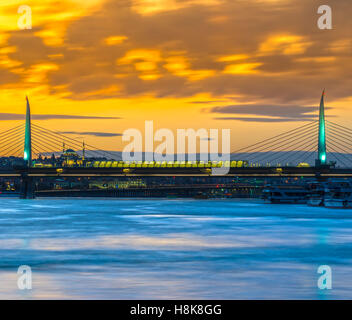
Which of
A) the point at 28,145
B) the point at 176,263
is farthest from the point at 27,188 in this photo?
Answer: the point at 176,263

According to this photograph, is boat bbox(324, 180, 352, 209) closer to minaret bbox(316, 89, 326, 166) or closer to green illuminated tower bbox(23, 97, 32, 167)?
minaret bbox(316, 89, 326, 166)

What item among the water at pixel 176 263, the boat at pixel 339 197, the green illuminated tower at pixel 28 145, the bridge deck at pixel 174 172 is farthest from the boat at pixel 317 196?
the water at pixel 176 263

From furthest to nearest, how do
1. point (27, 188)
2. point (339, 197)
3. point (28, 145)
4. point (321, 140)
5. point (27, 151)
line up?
1. point (27, 188)
2. point (28, 145)
3. point (27, 151)
4. point (321, 140)
5. point (339, 197)

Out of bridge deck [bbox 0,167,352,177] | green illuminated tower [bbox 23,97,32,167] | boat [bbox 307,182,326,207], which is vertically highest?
green illuminated tower [bbox 23,97,32,167]

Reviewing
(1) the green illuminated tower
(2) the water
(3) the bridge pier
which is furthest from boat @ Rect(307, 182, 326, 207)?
(2) the water

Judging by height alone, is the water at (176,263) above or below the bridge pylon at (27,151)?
below

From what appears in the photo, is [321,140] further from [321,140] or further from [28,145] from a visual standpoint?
[28,145]

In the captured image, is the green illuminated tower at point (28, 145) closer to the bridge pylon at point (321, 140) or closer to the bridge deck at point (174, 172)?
the bridge deck at point (174, 172)

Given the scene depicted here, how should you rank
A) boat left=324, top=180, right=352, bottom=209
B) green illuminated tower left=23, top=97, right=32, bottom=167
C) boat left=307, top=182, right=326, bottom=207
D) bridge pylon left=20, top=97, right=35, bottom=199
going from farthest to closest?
green illuminated tower left=23, top=97, right=32, bottom=167 → bridge pylon left=20, top=97, right=35, bottom=199 → boat left=307, top=182, right=326, bottom=207 → boat left=324, top=180, right=352, bottom=209

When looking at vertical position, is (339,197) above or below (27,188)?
below

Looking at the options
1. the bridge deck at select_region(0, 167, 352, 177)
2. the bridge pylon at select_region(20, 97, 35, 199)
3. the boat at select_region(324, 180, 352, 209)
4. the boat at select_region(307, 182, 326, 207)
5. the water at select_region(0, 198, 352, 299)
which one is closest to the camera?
the water at select_region(0, 198, 352, 299)

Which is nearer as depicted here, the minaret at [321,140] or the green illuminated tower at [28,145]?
the minaret at [321,140]

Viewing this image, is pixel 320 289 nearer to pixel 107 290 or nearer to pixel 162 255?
pixel 107 290
